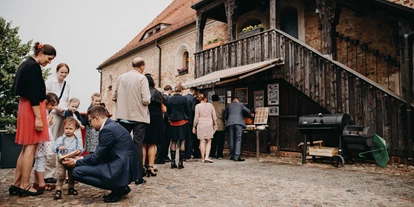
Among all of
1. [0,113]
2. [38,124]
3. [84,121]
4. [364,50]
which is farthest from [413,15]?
[0,113]

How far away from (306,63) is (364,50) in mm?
2263

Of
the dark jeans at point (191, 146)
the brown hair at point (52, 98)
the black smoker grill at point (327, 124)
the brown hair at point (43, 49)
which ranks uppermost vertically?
the brown hair at point (43, 49)

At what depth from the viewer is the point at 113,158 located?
395cm

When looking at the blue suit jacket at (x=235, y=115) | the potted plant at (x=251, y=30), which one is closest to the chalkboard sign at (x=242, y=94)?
the potted plant at (x=251, y=30)

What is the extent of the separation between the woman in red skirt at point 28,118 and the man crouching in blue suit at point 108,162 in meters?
0.54

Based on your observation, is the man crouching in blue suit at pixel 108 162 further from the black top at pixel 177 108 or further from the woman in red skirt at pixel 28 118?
the black top at pixel 177 108

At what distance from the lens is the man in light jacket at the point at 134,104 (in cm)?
517

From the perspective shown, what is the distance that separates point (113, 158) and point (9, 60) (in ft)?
59.5

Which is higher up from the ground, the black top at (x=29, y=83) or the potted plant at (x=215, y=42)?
the potted plant at (x=215, y=42)

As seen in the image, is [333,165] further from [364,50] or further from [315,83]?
[364,50]

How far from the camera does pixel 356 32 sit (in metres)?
10.1

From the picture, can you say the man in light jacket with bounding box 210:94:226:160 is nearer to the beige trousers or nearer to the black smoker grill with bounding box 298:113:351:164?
the black smoker grill with bounding box 298:113:351:164

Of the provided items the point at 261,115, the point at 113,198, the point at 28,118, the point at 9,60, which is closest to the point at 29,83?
the point at 28,118

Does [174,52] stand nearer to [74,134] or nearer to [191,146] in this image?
[191,146]
